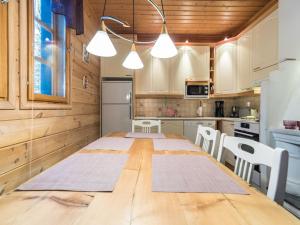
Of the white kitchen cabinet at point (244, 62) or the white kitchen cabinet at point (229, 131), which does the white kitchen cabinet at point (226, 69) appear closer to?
the white kitchen cabinet at point (244, 62)

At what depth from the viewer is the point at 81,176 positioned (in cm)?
92

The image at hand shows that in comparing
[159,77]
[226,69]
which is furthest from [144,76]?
[226,69]

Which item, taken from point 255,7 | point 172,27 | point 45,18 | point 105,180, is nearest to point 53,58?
point 45,18

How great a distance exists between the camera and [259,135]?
280cm

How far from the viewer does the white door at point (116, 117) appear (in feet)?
12.5

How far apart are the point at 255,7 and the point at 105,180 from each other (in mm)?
3381

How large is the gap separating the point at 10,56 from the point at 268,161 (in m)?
1.56

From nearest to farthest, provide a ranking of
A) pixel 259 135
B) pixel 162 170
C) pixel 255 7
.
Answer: pixel 162 170 < pixel 259 135 < pixel 255 7

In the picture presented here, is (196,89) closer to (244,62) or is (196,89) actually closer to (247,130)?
(244,62)

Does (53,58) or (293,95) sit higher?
(53,58)

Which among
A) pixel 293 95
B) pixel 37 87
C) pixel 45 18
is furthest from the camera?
pixel 293 95

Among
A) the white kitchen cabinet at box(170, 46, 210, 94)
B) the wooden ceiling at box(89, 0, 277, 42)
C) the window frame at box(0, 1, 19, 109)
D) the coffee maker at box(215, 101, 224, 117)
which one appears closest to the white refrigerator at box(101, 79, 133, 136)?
the white kitchen cabinet at box(170, 46, 210, 94)

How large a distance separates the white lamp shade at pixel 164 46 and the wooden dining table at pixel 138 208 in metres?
1.12

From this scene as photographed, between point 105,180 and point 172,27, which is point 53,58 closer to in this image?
point 105,180
